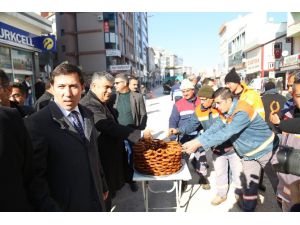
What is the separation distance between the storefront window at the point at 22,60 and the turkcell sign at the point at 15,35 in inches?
19.6

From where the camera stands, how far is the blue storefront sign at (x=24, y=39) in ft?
34.9

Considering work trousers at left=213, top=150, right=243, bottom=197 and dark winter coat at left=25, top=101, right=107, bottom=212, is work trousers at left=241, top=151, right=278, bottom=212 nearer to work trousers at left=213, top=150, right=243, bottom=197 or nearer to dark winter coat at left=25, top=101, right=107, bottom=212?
work trousers at left=213, top=150, right=243, bottom=197

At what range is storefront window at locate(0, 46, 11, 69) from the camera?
10914mm

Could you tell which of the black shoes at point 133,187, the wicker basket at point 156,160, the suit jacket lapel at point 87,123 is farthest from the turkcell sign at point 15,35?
the suit jacket lapel at point 87,123

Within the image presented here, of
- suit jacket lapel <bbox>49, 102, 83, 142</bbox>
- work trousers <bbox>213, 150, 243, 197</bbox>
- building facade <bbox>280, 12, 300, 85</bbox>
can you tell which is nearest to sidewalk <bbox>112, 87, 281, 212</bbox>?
work trousers <bbox>213, 150, 243, 197</bbox>

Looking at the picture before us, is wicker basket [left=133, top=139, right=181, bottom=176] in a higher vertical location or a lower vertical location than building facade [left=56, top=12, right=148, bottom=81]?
lower

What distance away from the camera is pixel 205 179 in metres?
4.49

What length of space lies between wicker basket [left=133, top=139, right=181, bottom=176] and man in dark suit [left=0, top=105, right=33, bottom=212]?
1.46m

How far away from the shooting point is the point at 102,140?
10.6ft

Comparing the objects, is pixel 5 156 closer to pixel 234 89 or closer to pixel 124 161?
pixel 124 161

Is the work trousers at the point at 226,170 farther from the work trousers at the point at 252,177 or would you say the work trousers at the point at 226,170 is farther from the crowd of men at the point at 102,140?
the work trousers at the point at 252,177

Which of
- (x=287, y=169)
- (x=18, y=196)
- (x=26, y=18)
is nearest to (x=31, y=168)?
(x=18, y=196)

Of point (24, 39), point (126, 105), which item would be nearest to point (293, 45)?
point (24, 39)

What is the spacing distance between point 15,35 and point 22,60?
1519mm
